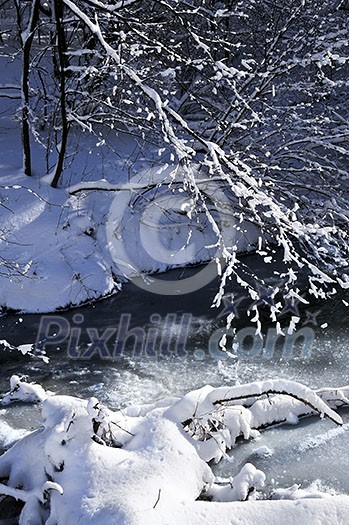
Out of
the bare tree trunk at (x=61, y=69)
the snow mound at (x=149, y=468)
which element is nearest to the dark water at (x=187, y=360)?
the snow mound at (x=149, y=468)

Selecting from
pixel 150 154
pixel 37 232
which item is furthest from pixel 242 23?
pixel 37 232

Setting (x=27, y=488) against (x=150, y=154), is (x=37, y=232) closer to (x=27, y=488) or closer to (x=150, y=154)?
(x=150, y=154)

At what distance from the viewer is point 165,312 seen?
298 inches

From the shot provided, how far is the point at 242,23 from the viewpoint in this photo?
38.1 ft

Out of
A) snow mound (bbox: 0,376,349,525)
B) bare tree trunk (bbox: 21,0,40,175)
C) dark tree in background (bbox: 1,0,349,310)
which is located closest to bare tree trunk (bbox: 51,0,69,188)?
dark tree in background (bbox: 1,0,349,310)

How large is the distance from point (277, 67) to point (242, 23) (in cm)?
370

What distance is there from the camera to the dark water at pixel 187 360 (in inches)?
189

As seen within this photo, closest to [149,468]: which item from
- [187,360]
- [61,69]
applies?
[187,360]

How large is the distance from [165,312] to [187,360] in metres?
1.30

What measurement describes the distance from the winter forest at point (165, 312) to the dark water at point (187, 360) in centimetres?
2

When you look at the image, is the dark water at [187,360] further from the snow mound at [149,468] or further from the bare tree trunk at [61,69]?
the bare tree trunk at [61,69]

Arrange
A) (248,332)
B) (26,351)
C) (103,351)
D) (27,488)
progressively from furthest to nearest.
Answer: (248,332)
(103,351)
(26,351)
(27,488)

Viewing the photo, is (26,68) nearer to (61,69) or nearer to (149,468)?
(61,69)

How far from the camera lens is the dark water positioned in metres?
4.81
